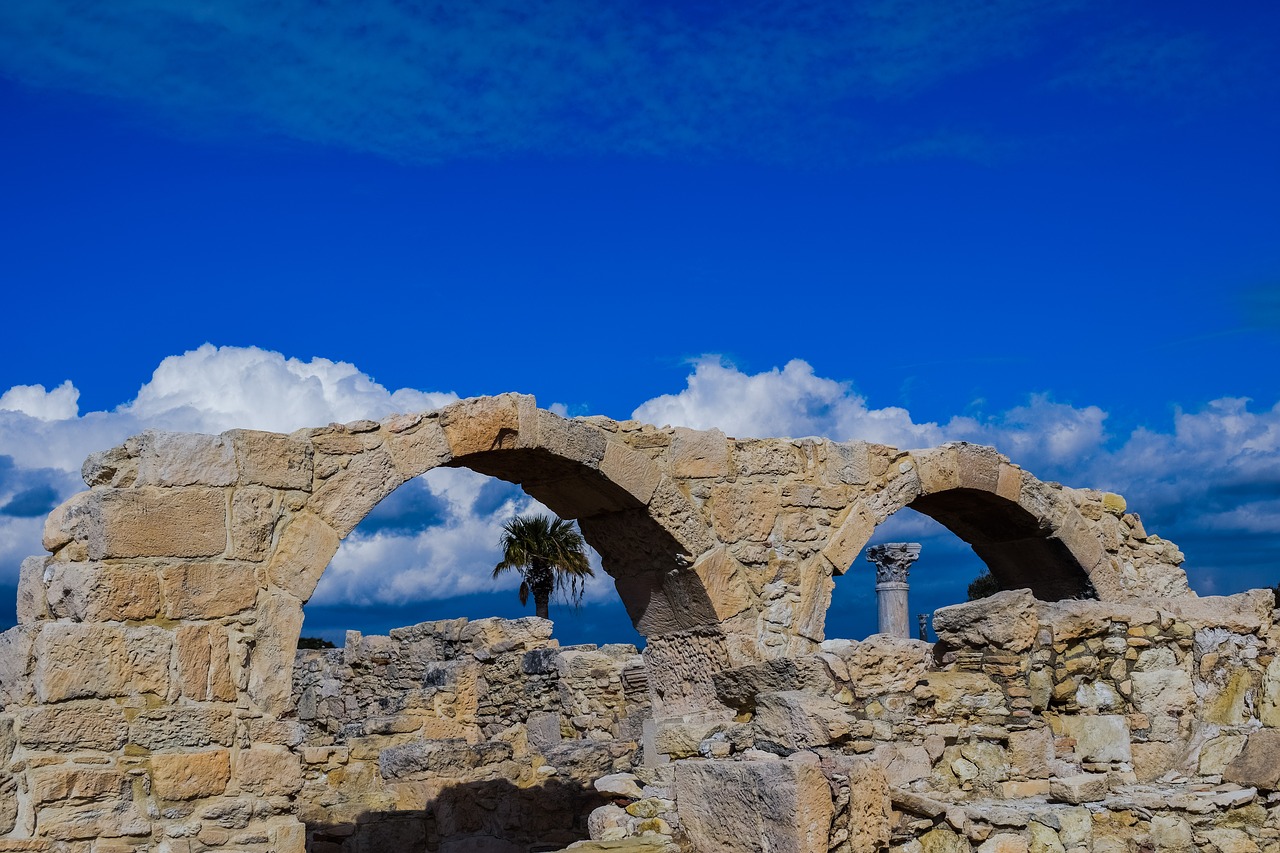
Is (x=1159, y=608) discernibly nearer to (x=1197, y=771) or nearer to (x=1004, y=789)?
(x=1197, y=771)

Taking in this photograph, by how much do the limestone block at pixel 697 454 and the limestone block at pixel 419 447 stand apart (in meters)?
1.67

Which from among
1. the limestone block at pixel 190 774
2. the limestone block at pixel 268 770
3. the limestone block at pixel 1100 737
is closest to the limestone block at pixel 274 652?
the limestone block at pixel 268 770

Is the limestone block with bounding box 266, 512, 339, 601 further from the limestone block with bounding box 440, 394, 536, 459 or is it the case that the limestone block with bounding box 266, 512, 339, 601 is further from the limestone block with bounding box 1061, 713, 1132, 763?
the limestone block with bounding box 1061, 713, 1132, 763

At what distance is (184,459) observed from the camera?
6.95 metres

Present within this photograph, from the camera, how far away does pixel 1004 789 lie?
583 cm

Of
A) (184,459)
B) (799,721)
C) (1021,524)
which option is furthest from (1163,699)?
(184,459)

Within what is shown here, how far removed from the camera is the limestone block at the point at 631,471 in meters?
8.24

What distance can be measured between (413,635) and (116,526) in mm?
8433

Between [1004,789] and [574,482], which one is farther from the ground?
[574,482]

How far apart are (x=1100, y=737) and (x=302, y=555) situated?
4.23 metres

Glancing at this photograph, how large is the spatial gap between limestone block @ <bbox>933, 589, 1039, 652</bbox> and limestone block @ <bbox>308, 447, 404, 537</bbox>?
3204 mm

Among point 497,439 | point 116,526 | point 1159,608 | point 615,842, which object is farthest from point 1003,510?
point 116,526

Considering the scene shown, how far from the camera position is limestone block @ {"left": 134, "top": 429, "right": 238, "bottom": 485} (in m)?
6.87

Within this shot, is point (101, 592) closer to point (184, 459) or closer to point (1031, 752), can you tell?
point (184, 459)
